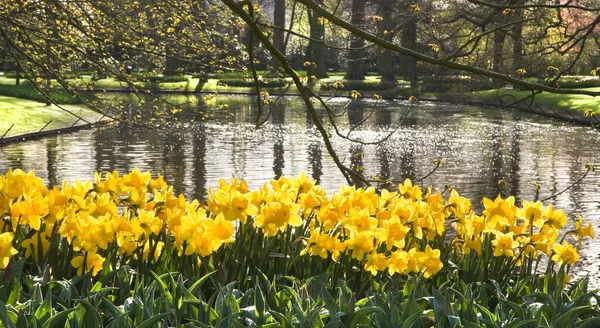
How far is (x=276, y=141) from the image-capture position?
21.4 m

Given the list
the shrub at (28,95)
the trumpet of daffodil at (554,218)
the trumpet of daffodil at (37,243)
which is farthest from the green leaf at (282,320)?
the shrub at (28,95)

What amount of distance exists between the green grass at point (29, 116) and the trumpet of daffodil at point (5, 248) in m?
17.1

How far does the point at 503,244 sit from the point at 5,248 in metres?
2.29

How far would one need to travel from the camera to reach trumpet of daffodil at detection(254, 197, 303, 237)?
4.33 metres

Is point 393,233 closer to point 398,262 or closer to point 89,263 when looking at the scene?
point 398,262

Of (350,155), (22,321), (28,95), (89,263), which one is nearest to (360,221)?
(89,263)

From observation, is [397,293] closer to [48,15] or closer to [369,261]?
[369,261]

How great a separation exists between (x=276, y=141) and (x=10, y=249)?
57.6 ft

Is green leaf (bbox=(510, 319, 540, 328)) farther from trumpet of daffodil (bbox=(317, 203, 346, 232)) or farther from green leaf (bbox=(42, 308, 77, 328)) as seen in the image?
green leaf (bbox=(42, 308, 77, 328))

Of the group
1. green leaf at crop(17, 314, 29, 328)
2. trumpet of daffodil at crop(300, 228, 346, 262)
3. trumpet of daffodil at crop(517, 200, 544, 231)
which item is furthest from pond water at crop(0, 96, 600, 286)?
green leaf at crop(17, 314, 29, 328)

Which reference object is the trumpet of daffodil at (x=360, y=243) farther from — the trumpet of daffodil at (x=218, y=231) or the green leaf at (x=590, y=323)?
the green leaf at (x=590, y=323)

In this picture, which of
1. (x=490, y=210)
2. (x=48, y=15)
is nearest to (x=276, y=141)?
(x=48, y=15)

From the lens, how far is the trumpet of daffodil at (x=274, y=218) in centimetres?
433

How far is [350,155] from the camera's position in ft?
62.0
